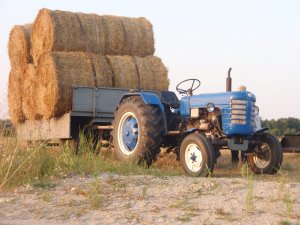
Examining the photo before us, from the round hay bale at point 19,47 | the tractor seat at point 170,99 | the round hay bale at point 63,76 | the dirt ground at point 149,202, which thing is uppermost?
the round hay bale at point 19,47

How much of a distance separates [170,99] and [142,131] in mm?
1133

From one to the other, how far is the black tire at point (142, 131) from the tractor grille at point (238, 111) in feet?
3.71

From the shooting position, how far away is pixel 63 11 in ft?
41.1

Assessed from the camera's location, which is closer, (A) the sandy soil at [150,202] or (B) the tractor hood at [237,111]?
(A) the sandy soil at [150,202]

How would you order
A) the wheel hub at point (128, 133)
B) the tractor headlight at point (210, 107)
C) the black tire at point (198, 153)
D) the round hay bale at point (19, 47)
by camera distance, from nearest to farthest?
the black tire at point (198, 153)
the tractor headlight at point (210, 107)
the wheel hub at point (128, 133)
the round hay bale at point (19, 47)

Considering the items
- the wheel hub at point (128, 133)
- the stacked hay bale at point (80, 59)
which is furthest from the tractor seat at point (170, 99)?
the stacked hay bale at point (80, 59)

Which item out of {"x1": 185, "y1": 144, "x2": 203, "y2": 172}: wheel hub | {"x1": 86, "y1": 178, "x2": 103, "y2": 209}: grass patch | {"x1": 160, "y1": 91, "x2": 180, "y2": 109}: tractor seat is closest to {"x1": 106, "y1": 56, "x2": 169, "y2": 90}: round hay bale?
{"x1": 160, "y1": 91, "x2": 180, "y2": 109}: tractor seat

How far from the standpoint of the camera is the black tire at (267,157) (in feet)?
30.1

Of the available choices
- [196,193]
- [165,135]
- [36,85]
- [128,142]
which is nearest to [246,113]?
[165,135]

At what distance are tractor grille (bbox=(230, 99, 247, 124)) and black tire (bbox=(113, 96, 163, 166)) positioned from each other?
1.13 metres

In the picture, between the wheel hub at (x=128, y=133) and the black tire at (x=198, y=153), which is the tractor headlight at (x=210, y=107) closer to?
the black tire at (x=198, y=153)

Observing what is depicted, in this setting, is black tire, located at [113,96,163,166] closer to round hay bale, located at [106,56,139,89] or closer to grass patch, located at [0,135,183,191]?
grass patch, located at [0,135,183,191]

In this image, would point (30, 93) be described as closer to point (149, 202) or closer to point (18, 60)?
point (18, 60)

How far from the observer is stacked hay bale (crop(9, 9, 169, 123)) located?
11.7m
